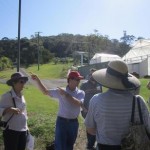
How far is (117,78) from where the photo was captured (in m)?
4.05

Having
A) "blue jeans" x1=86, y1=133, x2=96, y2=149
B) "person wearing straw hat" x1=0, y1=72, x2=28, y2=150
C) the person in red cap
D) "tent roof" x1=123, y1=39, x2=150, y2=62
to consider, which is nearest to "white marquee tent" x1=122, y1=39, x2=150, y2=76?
"tent roof" x1=123, y1=39, x2=150, y2=62

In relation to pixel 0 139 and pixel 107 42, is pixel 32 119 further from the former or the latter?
pixel 107 42

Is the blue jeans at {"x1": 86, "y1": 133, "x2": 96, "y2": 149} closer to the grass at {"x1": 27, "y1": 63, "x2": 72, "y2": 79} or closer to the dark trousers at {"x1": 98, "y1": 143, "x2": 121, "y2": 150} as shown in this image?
the dark trousers at {"x1": 98, "y1": 143, "x2": 121, "y2": 150}

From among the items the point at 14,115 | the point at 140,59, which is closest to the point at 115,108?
the point at 14,115

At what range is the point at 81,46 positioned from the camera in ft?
323

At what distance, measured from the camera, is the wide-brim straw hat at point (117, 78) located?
13.1 feet

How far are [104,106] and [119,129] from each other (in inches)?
11.1

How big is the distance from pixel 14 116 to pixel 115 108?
270 cm

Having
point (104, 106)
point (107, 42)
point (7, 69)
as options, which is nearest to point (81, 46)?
point (107, 42)

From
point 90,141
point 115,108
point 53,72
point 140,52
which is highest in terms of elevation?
point 140,52

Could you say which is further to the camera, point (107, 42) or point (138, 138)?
point (107, 42)

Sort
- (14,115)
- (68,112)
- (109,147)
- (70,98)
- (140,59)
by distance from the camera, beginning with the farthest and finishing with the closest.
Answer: (140,59)
(68,112)
(70,98)
(14,115)
(109,147)

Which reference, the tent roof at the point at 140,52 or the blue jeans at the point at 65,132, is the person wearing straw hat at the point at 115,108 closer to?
the blue jeans at the point at 65,132

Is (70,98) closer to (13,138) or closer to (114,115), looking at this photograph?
(13,138)
